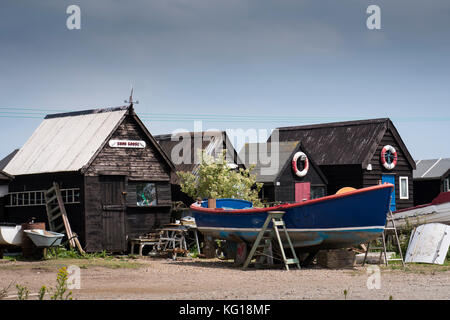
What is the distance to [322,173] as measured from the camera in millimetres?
38375

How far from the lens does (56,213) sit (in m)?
26.7

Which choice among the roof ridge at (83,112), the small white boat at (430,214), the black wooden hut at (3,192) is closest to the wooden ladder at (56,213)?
the black wooden hut at (3,192)

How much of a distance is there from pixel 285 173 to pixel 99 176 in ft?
42.0

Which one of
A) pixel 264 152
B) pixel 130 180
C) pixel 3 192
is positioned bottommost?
pixel 3 192

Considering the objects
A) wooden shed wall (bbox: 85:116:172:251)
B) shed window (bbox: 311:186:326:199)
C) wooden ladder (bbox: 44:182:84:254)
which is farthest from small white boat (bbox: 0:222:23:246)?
shed window (bbox: 311:186:326:199)

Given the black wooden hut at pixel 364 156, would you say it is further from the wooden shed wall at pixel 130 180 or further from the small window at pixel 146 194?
the small window at pixel 146 194

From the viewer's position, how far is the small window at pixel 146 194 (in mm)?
27562

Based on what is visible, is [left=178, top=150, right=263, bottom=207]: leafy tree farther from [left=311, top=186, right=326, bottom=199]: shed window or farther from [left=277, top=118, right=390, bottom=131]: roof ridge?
[left=277, top=118, right=390, bottom=131]: roof ridge

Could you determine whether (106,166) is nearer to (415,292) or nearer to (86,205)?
(86,205)

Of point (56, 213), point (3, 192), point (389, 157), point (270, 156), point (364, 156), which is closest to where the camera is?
point (56, 213)

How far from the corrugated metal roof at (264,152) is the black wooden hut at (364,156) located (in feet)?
12.7

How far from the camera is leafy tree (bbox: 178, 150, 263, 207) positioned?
100ft

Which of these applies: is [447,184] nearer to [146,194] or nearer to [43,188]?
[146,194]

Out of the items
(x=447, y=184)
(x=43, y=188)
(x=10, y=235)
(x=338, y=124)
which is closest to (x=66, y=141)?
(x=43, y=188)
